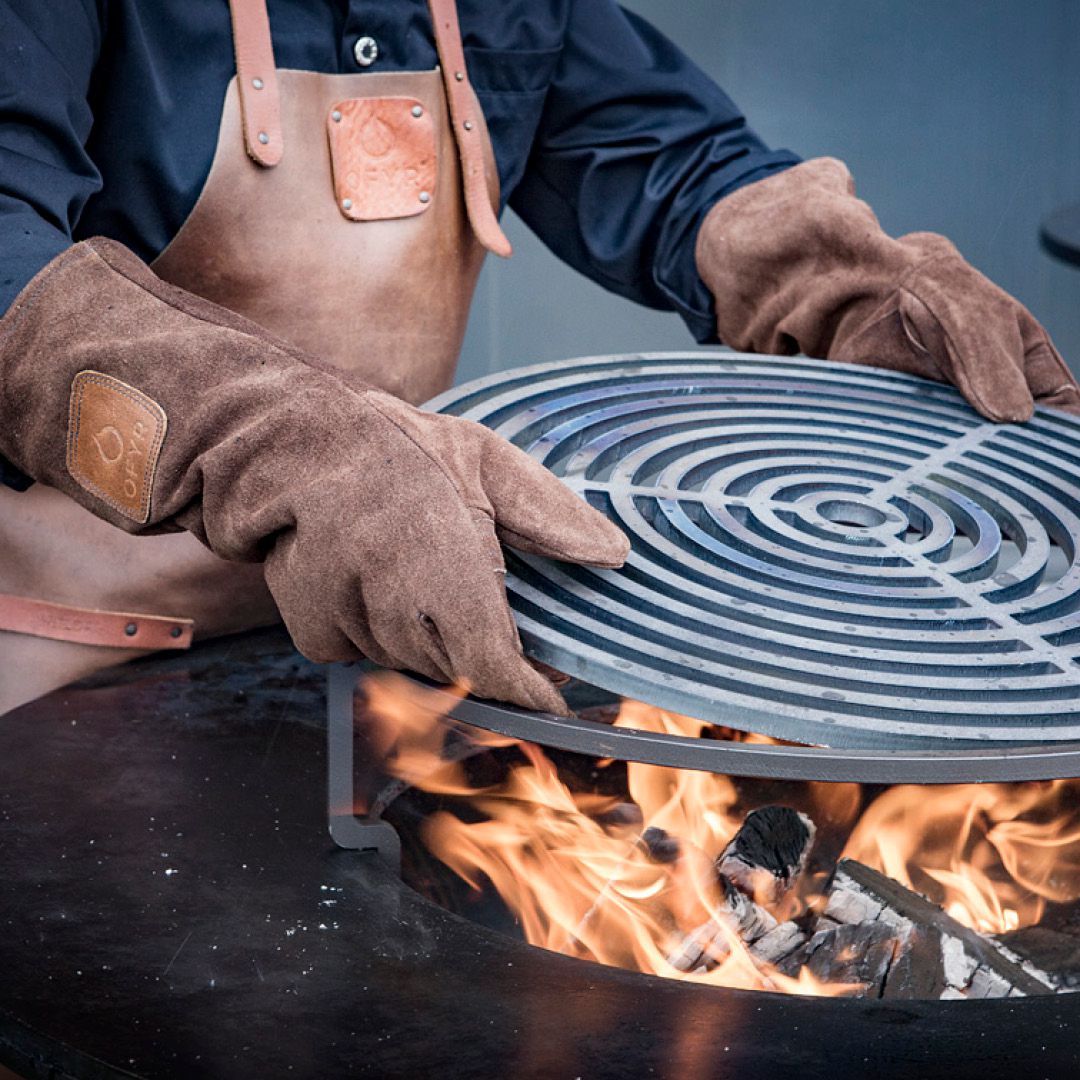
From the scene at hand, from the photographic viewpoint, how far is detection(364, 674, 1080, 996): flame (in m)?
1.29

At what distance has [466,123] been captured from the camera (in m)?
1.71

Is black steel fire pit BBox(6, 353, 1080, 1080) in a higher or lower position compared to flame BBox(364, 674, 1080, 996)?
higher

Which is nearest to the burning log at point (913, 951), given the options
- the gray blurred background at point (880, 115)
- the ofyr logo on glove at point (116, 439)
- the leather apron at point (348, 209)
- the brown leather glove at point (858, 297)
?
the brown leather glove at point (858, 297)

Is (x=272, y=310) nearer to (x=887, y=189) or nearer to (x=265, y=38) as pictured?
(x=265, y=38)

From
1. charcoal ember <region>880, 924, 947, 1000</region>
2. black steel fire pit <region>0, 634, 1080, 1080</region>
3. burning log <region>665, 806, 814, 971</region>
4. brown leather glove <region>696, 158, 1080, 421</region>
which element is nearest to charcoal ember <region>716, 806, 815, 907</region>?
burning log <region>665, 806, 814, 971</region>

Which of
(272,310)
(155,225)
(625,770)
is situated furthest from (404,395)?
(625,770)

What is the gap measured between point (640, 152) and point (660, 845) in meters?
0.88

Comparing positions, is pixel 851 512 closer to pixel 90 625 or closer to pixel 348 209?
pixel 348 209

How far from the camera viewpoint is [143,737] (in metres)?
1.44

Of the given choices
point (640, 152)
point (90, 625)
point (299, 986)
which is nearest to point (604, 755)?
point (299, 986)

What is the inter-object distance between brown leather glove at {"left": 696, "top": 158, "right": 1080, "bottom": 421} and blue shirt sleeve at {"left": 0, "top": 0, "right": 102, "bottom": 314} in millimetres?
738

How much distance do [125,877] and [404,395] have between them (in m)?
0.69

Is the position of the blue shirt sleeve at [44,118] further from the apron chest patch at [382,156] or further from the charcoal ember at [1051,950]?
the charcoal ember at [1051,950]

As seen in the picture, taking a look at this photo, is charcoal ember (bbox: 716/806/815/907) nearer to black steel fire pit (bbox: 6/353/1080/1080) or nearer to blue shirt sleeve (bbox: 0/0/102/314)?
black steel fire pit (bbox: 6/353/1080/1080)
